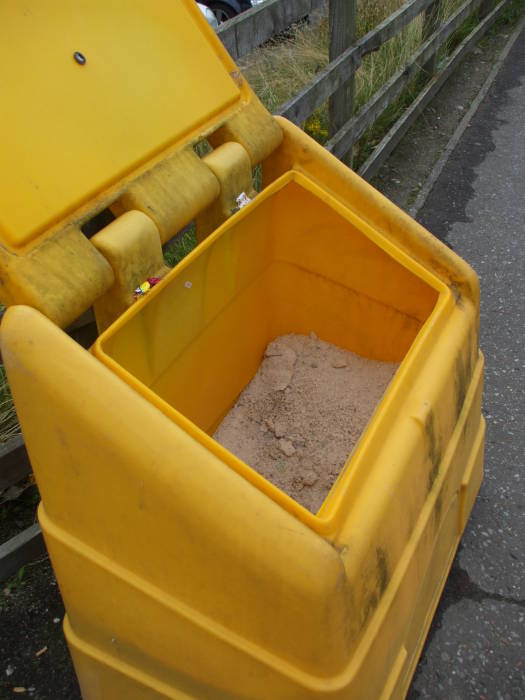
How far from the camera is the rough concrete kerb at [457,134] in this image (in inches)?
153

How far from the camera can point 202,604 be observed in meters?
1.10

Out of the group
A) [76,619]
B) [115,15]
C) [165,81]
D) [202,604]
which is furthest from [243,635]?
[115,15]

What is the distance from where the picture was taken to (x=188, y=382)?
1.69 meters

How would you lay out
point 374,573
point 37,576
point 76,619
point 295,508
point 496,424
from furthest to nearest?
point 496,424
point 37,576
point 76,619
point 374,573
point 295,508

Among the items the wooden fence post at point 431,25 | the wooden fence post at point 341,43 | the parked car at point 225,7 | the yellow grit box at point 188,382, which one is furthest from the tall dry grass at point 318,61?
the yellow grit box at point 188,382

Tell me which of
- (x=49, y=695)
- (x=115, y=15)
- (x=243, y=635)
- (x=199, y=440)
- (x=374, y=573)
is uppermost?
(x=115, y=15)

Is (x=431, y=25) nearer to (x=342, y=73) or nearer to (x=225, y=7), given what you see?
(x=342, y=73)

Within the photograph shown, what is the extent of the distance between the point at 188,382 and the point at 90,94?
0.72 metres

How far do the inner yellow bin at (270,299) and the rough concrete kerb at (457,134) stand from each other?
196 cm

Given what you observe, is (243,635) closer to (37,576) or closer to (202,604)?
(202,604)

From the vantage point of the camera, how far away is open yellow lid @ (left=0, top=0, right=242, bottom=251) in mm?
1145

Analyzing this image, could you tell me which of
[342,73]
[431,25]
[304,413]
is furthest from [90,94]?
[431,25]

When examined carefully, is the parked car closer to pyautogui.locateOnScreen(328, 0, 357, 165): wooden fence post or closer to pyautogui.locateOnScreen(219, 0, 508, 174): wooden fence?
pyautogui.locateOnScreen(219, 0, 508, 174): wooden fence

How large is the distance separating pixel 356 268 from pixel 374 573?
0.85m
